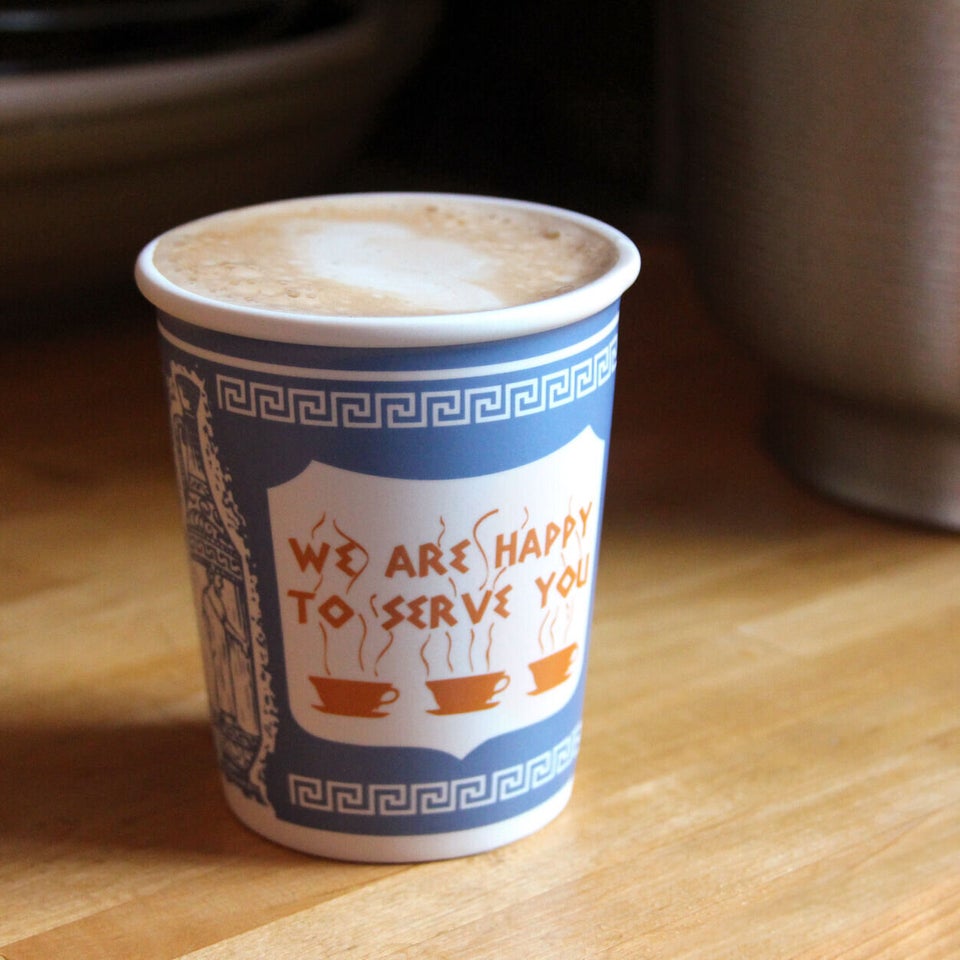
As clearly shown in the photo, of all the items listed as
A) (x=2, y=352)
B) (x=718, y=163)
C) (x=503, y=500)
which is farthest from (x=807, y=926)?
(x=2, y=352)


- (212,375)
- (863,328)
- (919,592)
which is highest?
(212,375)

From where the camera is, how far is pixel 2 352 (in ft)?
3.44

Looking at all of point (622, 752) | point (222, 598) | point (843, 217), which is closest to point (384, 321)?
point (222, 598)

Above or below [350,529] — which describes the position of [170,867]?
below

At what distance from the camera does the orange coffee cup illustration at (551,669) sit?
0.51 metres

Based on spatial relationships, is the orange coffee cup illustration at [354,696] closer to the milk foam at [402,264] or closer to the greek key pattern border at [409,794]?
the greek key pattern border at [409,794]

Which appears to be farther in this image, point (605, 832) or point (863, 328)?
point (863, 328)

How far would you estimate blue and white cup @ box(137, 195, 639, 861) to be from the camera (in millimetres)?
449

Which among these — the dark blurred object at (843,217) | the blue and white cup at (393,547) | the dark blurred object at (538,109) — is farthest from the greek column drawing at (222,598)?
the dark blurred object at (538,109)

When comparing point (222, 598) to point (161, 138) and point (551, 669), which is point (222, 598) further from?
point (161, 138)

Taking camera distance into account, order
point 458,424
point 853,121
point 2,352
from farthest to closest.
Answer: point 2,352, point 853,121, point 458,424

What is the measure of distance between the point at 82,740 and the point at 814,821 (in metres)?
0.32

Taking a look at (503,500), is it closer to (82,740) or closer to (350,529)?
(350,529)

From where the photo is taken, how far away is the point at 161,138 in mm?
953
